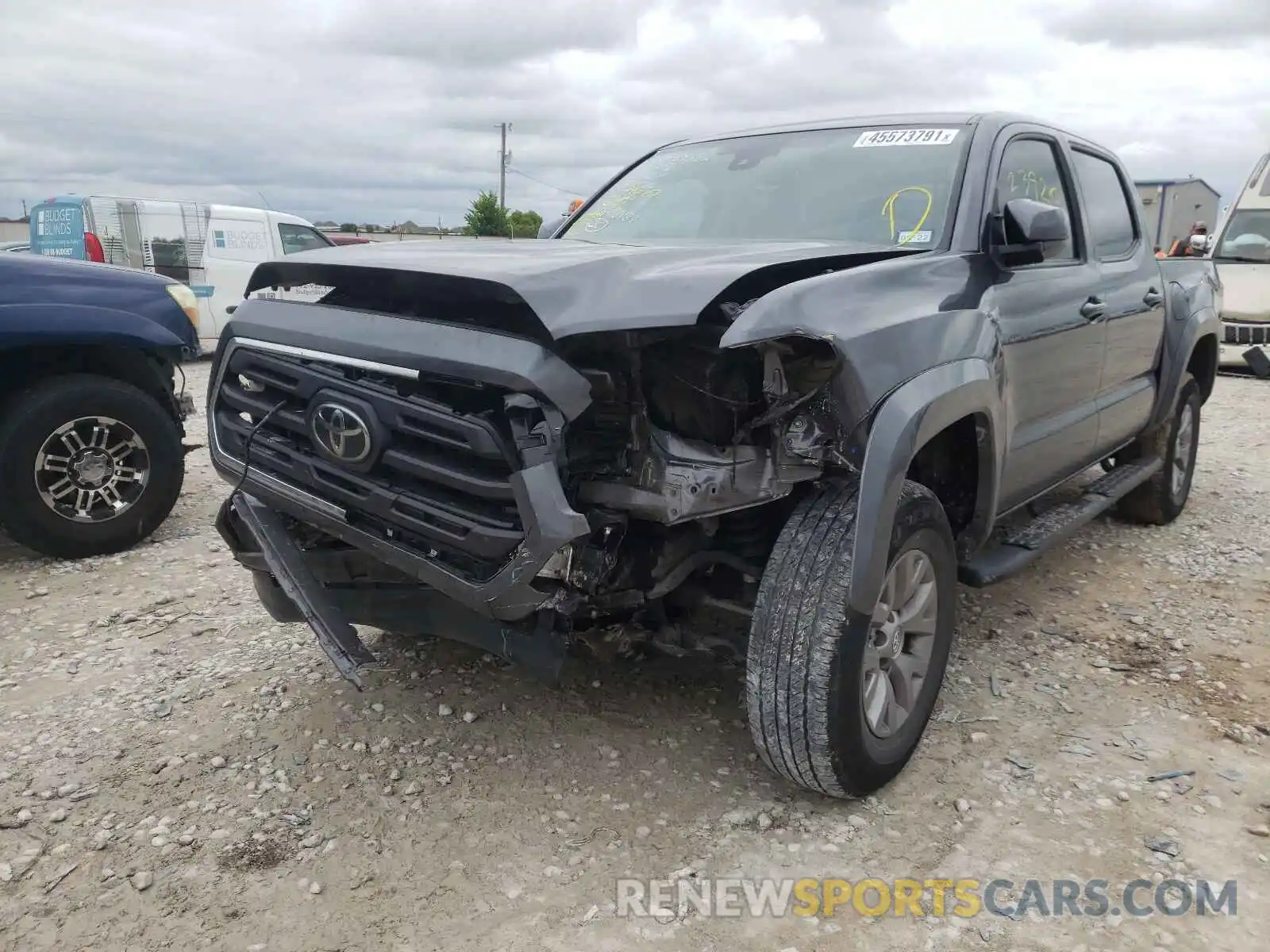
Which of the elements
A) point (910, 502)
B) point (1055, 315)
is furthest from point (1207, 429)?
point (910, 502)

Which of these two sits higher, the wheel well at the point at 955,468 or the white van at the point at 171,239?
the white van at the point at 171,239

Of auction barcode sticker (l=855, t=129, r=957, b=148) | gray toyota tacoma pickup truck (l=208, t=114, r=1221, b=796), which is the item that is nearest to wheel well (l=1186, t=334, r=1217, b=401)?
gray toyota tacoma pickup truck (l=208, t=114, r=1221, b=796)

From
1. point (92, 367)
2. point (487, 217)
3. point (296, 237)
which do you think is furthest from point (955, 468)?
point (487, 217)

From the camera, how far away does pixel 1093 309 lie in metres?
3.80

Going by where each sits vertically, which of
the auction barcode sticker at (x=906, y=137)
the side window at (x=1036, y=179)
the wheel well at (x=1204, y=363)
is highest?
the auction barcode sticker at (x=906, y=137)

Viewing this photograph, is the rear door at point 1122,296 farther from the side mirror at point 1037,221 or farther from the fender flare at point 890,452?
the fender flare at point 890,452

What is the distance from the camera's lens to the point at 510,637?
259cm

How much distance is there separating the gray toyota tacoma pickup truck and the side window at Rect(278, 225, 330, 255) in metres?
11.5

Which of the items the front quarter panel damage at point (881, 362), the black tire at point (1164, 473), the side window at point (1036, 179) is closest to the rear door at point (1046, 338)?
the side window at point (1036, 179)

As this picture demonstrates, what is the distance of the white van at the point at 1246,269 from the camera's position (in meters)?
11.1

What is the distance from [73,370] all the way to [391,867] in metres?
3.42

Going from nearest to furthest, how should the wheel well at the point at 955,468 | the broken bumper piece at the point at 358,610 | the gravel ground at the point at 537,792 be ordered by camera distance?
the gravel ground at the point at 537,792, the broken bumper piece at the point at 358,610, the wheel well at the point at 955,468

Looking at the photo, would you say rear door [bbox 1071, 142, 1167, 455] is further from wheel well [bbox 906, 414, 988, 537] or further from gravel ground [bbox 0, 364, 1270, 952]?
wheel well [bbox 906, 414, 988, 537]

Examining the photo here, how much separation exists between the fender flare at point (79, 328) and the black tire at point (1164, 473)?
496 cm
